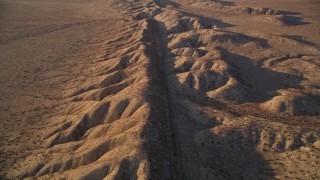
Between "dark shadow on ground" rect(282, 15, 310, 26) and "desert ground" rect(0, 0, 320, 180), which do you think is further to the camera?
"dark shadow on ground" rect(282, 15, 310, 26)

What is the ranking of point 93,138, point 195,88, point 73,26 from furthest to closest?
point 73,26
point 195,88
point 93,138

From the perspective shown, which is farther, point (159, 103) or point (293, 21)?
point (293, 21)

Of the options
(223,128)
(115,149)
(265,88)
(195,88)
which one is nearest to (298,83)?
(265,88)

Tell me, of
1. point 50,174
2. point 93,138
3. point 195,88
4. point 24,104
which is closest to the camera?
point 50,174

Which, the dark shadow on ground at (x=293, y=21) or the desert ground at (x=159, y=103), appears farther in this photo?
the dark shadow on ground at (x=293, y=21)

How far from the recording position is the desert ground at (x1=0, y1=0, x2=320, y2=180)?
1278 inches

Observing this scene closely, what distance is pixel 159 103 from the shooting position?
4216cm

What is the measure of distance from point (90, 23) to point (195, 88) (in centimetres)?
5499

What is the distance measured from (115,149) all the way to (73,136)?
7.65m

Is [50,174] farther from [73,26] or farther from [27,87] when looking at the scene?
[73,26]

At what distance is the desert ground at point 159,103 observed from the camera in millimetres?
32469

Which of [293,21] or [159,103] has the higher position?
[159,103]

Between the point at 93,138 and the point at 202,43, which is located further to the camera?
the point at 202,43

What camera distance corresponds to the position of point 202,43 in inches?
2832
